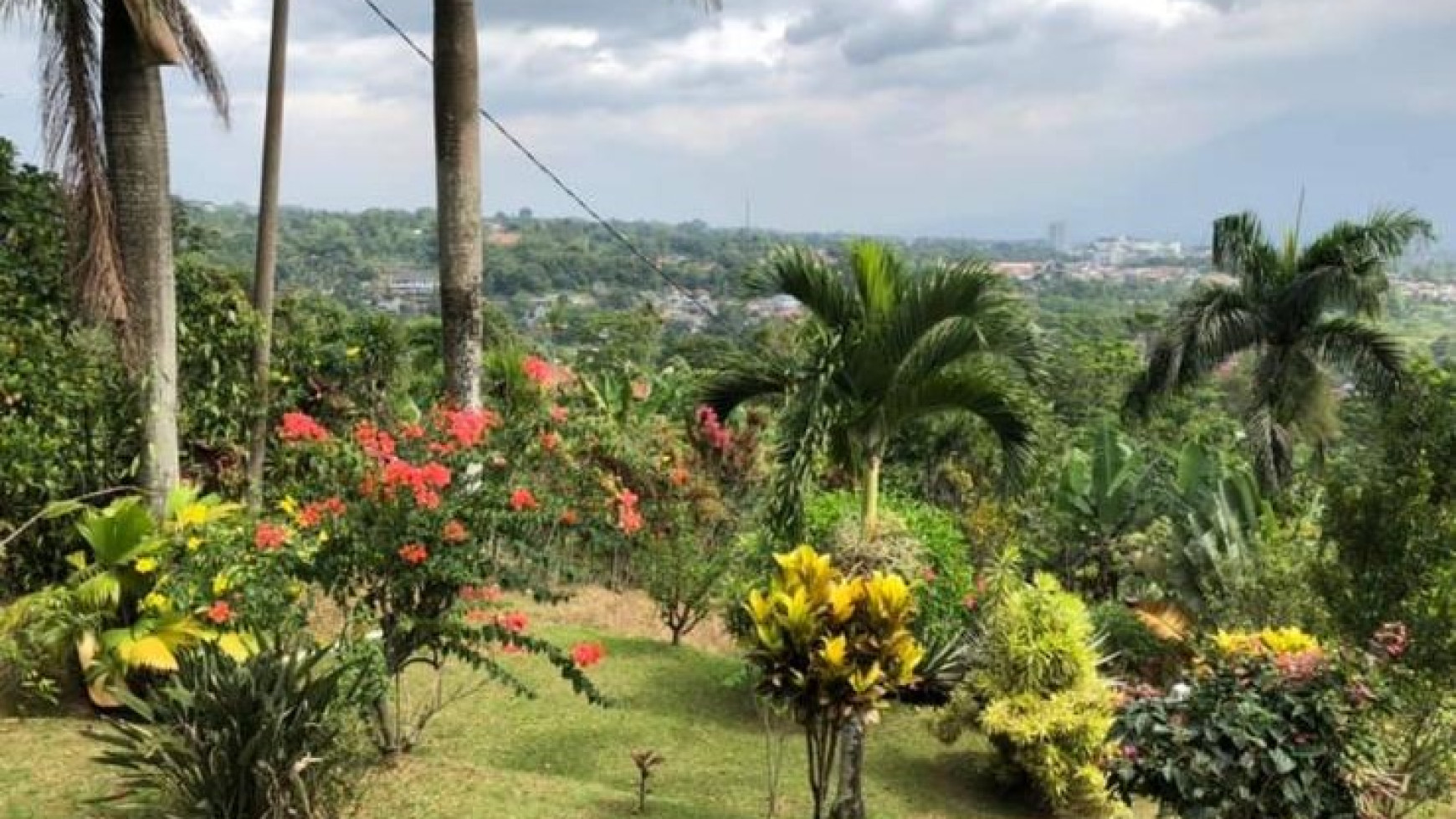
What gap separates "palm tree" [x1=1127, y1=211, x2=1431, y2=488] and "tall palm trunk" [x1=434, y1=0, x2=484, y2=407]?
10041mm

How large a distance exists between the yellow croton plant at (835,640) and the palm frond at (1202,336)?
10792mm

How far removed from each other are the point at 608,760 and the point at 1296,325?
11.0m

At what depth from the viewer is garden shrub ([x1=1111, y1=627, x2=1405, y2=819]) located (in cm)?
521

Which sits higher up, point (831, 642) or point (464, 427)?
point (464, 427)

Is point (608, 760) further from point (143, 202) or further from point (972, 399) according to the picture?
point (143, 202)

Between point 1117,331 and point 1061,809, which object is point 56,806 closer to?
point 1061,809

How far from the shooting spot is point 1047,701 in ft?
24.0

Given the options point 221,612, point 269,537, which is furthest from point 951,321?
point 221,612

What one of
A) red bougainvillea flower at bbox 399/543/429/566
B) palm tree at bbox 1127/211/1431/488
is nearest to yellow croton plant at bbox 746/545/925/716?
red bougainvillea flower at bbox 399/543/429/566

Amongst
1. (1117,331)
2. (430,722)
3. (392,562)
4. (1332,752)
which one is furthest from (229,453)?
(1117,331)

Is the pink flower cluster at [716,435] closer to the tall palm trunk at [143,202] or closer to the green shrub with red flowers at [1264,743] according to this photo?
the tall palm trunk at [143,202]

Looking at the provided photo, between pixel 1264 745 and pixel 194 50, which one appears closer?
pixel 1264 745

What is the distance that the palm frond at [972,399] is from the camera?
25.7ft

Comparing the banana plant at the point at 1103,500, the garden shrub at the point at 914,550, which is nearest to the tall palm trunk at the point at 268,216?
the garden shrub at the point at 914,550
